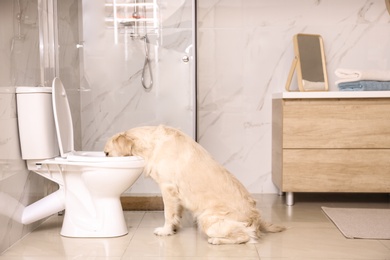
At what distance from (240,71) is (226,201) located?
1751 mm

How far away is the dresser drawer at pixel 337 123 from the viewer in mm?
3455

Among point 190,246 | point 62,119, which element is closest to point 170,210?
point 190,246

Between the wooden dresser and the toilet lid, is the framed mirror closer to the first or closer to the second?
the wooden dresser

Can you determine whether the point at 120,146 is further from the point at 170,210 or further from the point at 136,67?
the point at 136,67

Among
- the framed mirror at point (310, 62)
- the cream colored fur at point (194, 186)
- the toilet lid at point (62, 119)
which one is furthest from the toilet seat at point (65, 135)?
the framed mirror at point (310, 62)

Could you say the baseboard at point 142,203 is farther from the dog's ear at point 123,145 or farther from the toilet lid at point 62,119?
the dog's ear at point 123,145

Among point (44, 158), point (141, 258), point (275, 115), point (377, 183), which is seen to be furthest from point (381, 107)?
point (44, 158)

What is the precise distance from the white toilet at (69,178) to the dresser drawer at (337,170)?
126cm

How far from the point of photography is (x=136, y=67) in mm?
3531

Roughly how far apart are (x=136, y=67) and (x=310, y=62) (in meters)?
1.43

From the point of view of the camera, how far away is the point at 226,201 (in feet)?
8.47

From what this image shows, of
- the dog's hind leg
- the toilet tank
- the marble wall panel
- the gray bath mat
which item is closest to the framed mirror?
the marble wall panel

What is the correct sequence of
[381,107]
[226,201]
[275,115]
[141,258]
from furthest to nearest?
[275,115]
[381,107]
[226,201]
[141,258]

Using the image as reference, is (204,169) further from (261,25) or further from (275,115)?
(261,25)
